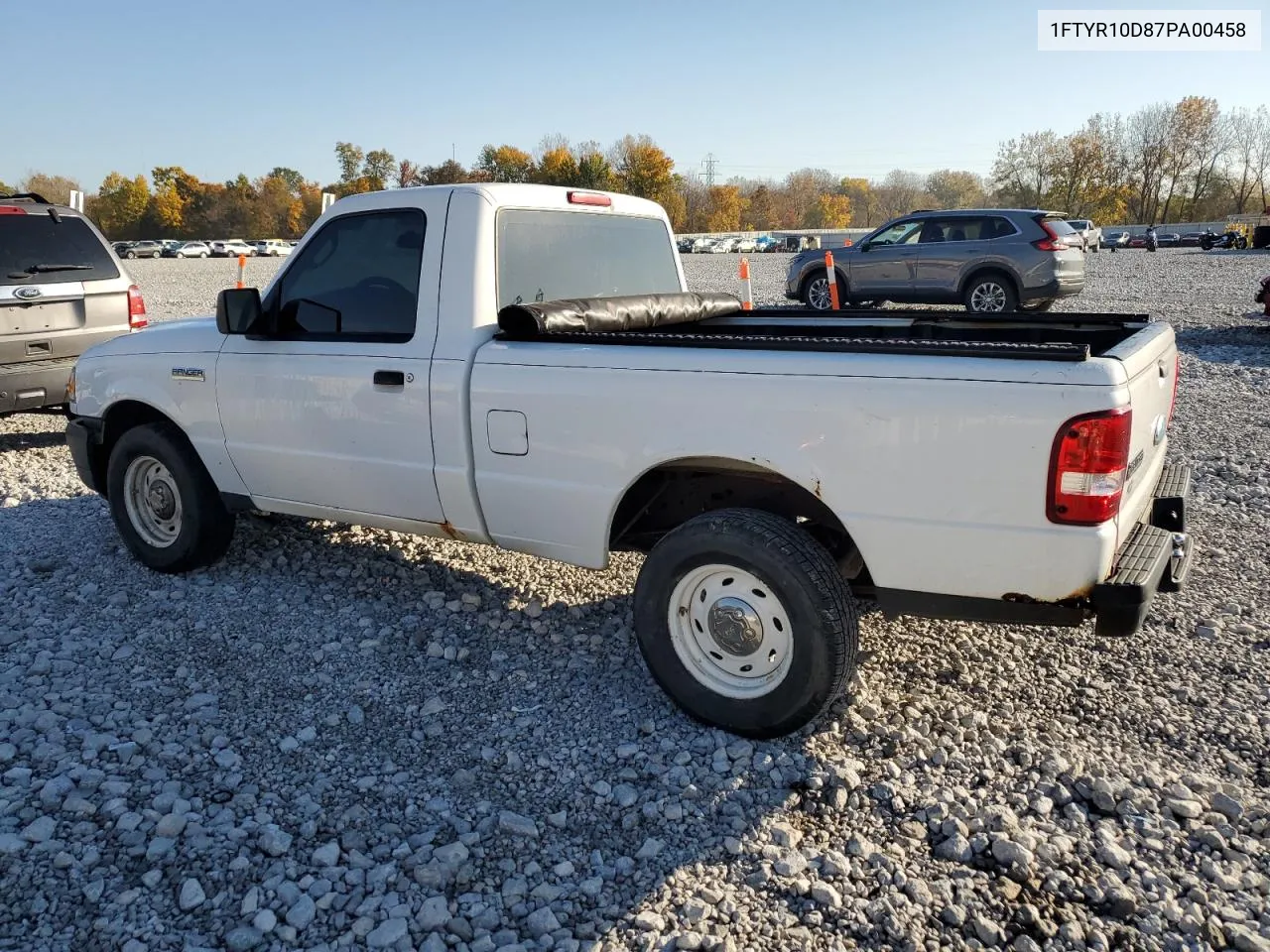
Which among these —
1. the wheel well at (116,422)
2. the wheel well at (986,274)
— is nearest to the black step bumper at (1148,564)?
the wheel well at (116,422)

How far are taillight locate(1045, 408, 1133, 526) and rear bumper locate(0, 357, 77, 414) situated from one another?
7.62 meters

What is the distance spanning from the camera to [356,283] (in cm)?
448

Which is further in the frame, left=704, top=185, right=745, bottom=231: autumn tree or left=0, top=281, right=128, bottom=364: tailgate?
left=704, top=185, right=745, bottom=231: autumn tree

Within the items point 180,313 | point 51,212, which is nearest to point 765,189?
point 180,313

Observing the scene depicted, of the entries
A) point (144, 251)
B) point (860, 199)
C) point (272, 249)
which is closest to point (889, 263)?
point (272, 249)


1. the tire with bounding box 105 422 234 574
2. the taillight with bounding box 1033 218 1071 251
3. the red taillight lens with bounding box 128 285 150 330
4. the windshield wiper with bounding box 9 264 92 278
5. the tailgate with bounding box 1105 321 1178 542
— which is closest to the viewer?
the tailgate with bounding box 1105 321 1178 542

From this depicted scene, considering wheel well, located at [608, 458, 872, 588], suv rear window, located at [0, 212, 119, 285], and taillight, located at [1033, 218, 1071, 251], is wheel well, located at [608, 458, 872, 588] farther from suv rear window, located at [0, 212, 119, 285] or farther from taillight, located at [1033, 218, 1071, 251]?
taillight, located at [1033, 218, 1071, 251]

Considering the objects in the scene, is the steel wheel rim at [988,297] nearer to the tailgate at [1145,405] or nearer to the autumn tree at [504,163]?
the tailgate at [1145,405]

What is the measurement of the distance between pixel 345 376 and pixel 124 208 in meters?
123

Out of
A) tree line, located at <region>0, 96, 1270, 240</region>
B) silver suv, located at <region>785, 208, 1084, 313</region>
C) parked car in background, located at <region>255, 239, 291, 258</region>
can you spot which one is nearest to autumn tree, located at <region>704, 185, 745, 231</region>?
tree line, located at <region>0, 96, 1270, 240</region>

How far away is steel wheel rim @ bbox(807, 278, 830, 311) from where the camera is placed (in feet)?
55.1

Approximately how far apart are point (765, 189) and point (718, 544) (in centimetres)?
12834

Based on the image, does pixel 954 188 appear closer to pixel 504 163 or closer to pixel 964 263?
pixel 504 163

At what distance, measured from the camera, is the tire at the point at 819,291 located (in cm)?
1675
